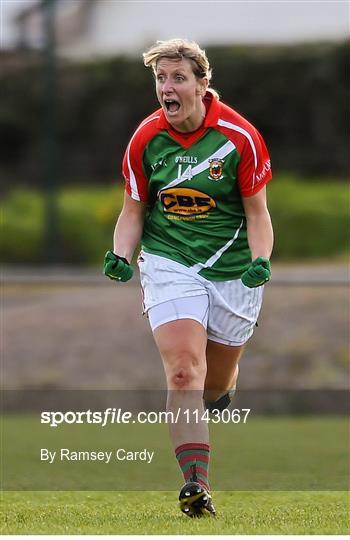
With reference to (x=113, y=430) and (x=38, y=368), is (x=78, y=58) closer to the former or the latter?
(x=38, y=368)

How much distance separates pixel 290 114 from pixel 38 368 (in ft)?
14.8

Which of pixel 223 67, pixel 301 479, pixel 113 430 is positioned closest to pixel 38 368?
pixel 113 430

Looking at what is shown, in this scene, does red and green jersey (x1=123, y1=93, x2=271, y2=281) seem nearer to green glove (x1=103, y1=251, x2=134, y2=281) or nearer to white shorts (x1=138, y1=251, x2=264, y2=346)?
white shorts (x1=138, y1=251, x2=264, y2=346)

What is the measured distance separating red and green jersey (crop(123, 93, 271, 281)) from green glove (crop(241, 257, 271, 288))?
0.24m

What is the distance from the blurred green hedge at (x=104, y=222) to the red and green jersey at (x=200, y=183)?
8.70m

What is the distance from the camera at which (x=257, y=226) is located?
568 cm

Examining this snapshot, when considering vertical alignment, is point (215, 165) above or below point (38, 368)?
above

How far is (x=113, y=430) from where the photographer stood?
1093 cm

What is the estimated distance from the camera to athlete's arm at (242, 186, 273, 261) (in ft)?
18.6

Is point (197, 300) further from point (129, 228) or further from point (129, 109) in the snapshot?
point (129, 109)

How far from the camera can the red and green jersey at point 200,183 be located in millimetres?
5609

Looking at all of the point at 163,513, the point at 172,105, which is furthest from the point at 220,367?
the point at 172,105

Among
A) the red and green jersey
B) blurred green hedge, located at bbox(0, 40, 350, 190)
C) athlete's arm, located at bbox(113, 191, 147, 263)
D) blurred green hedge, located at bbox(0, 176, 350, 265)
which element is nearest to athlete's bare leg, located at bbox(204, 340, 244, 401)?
the red and green jersey

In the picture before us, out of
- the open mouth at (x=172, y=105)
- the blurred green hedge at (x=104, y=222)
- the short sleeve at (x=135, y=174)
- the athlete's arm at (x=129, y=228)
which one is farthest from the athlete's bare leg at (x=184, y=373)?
the blurred green hedge at (x=104, y=222)
